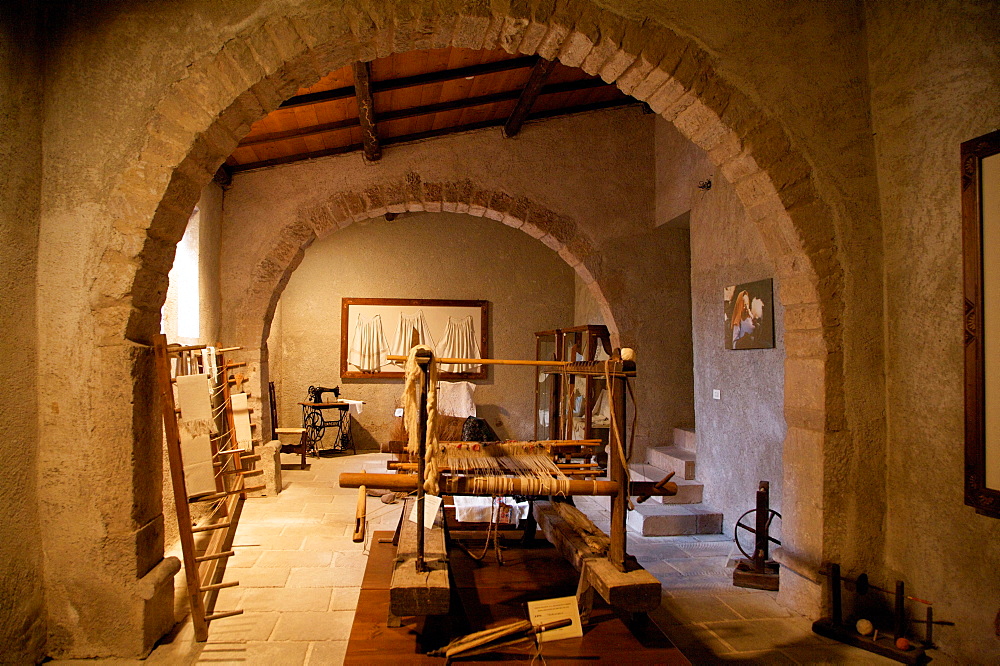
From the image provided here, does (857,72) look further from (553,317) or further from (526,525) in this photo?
(553,317)

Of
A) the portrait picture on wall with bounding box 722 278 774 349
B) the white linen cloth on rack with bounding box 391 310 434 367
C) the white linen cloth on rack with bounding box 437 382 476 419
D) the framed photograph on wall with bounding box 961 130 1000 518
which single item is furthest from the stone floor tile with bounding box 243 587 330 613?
the white linen cloth on rack with bounding box 391 310 434 367

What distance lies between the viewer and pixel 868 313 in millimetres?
2902

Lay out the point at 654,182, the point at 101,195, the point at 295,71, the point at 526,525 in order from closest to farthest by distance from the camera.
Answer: the point at 101,195 < the point at 295,71 < the point at 526,525 < the point at 654,182

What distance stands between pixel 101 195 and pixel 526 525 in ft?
8.63

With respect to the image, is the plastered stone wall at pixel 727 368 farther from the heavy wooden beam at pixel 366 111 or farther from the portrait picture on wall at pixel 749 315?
the heavy wooden beam at pixel 366 111

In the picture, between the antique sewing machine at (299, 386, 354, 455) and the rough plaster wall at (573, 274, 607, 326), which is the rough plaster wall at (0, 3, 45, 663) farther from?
the rough plaster wall at (573, 274, 607, 326)

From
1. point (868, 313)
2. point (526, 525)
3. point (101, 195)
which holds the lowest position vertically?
point (526, 525)

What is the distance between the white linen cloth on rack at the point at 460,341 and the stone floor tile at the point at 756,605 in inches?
219

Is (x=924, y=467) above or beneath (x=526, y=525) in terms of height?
above

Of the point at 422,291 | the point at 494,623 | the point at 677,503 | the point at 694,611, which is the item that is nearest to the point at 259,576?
the point at 494,623

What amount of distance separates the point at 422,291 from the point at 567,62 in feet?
19.2

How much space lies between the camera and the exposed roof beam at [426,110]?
4.90m

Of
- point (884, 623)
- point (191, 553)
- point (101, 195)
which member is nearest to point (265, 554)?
point (191, 553)

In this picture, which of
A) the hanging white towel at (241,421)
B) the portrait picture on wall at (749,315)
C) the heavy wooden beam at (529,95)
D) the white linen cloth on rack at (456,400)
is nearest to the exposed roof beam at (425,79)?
the heavy wooden beam at (529,95)
